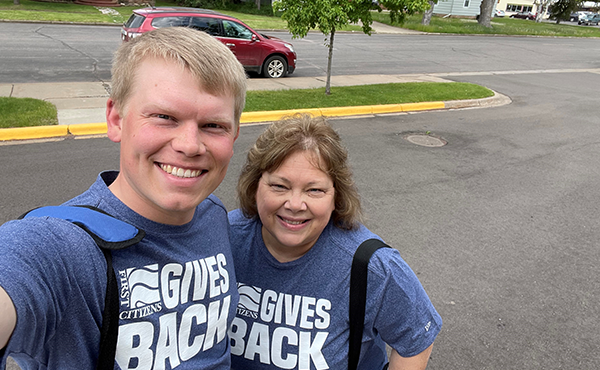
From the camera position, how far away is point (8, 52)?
13.2 metres

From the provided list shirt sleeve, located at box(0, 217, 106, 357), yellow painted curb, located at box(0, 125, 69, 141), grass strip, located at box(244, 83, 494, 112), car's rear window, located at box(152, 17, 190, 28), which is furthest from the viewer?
car's rear window, located at box(152, 17, 190, 28)

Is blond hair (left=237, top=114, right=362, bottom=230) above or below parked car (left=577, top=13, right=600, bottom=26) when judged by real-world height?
below

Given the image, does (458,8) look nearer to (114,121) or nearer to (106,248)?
(114,121)

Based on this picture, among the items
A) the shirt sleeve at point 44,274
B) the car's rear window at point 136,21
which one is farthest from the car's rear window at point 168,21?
the shirt sleeve at point 44,274

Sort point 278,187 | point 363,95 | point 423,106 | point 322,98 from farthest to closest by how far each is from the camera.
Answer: point 363,95, point 423,106, point 322,98, point 278,187

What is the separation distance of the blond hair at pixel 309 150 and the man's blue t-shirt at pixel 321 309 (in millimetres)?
101

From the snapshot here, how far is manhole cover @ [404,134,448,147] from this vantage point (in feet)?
25.4

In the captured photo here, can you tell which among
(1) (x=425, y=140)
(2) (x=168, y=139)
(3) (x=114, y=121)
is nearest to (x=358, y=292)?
(2) (x=168, y=139)

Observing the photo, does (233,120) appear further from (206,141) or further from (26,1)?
(26,1)

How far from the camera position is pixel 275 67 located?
510 inches

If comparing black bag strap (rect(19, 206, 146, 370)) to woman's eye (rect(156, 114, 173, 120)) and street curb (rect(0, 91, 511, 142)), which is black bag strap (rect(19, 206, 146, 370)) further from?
street curb (rect(0, 91, 511, 142))

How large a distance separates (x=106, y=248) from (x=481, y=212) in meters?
4.87

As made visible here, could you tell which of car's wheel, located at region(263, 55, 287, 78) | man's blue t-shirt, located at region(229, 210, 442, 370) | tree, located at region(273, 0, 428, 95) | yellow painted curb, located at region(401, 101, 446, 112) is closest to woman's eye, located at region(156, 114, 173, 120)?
man's blue t-shirt, located at region(229, 210, 442, 370)

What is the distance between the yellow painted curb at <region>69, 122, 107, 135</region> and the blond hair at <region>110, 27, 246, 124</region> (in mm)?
6599
